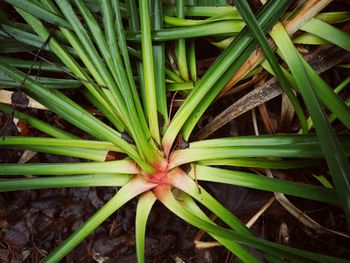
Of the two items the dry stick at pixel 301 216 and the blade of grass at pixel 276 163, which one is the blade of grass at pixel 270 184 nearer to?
the blade of grass at pixel 276 163

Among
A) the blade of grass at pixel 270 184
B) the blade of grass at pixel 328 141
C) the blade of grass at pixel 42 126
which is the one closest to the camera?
the blade of grass at pixel 328 141

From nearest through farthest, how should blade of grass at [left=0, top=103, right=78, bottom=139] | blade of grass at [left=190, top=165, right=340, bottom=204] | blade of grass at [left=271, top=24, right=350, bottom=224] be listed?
blade of grass at [left=271, top=24, right=350, bottom=224] → blade of grass at [left=190, top=165, right=340, bottom=204] → blade of grass at [left=0, top=103, right=78, bottom=139]

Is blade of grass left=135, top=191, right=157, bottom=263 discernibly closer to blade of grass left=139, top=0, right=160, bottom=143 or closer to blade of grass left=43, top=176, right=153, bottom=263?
blade of grass left=43, top=176, right=153, bottom=263

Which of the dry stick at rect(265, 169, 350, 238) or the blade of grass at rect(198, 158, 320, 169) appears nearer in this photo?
the blade of grass at rect(198, 158, 320, 169)

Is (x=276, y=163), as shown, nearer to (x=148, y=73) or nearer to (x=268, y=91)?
(x=268, y=91)

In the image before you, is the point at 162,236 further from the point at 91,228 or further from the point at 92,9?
the point at 92,9

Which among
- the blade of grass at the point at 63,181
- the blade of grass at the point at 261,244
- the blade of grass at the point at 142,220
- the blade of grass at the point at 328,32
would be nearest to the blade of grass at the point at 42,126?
the blade of grass at the point at 63,181

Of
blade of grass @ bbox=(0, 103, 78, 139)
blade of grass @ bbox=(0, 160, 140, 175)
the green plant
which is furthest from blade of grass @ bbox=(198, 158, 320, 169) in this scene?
blade of grass @ bbox=(0, 103, 78, 139)
